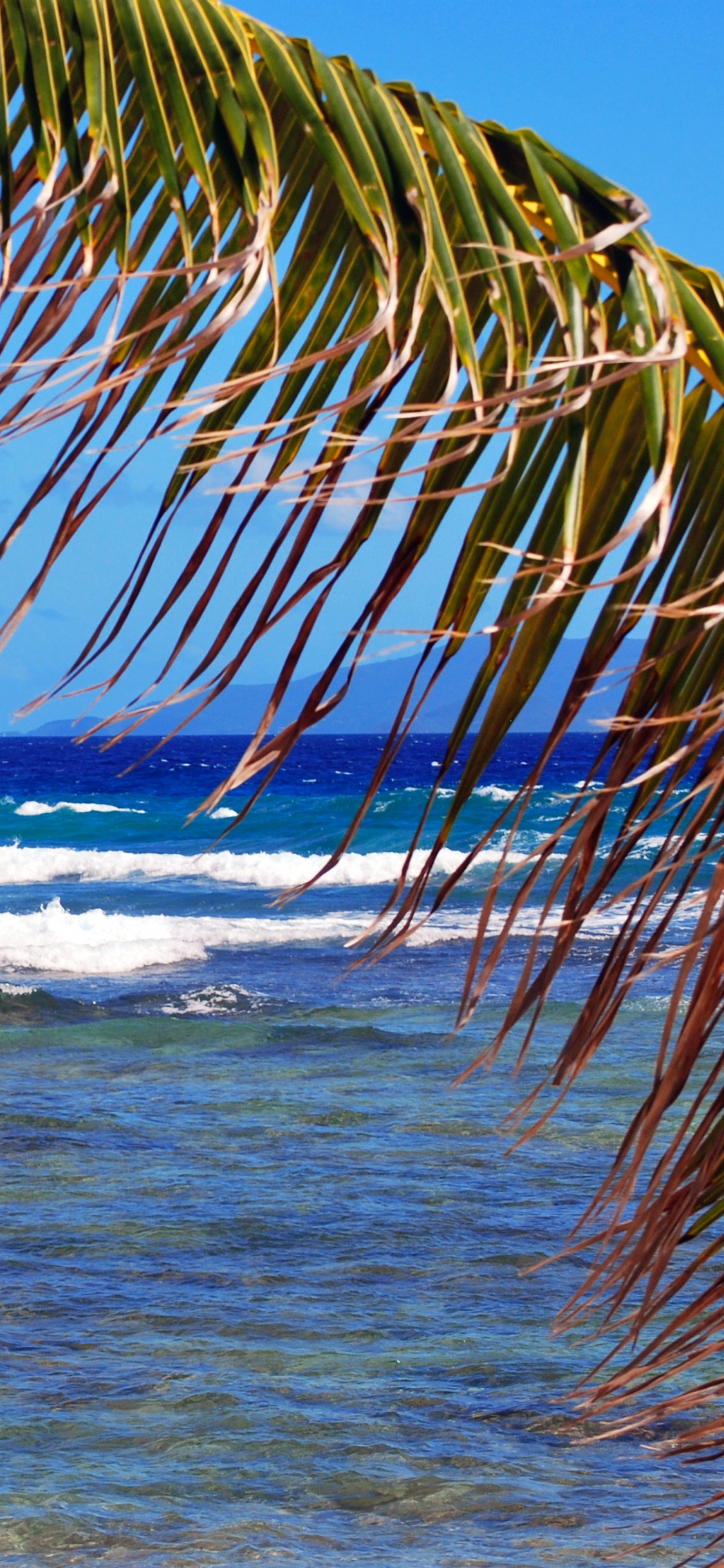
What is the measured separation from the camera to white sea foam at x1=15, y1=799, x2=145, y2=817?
122 ft

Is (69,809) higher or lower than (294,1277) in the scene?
higher

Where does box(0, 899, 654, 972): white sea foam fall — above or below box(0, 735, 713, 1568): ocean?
above

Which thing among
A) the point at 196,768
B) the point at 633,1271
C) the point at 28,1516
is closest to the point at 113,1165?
the point at 28,1516

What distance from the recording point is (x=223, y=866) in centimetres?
2556

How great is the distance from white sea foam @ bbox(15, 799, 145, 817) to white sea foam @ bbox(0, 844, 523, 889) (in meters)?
8.34

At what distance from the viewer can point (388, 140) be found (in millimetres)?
1022

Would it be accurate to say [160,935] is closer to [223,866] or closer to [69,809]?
[223,866]

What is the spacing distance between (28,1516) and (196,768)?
55.6 m

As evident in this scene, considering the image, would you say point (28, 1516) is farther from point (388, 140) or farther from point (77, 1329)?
point (388, 140)

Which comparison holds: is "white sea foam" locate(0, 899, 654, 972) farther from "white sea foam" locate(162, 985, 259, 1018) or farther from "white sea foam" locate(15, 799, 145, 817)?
"white sea foam" locate(15, 799, 145, 817)

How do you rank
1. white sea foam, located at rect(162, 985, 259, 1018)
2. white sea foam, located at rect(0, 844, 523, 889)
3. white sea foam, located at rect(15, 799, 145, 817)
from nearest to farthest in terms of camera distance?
white sea foam, located at rect(162, 985, 259, 1018) → white sea foam, located at rect(0, 844, 523, 889) → white sea foam, located at rect(15, 799, 145, 817)

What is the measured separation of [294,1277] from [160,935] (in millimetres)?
11173

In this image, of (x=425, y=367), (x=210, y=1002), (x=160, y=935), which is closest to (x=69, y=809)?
(x=160, y=935)

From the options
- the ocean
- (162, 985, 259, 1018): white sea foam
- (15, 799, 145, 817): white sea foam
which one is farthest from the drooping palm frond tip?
(15, 799, 145, 817): white sea foam
